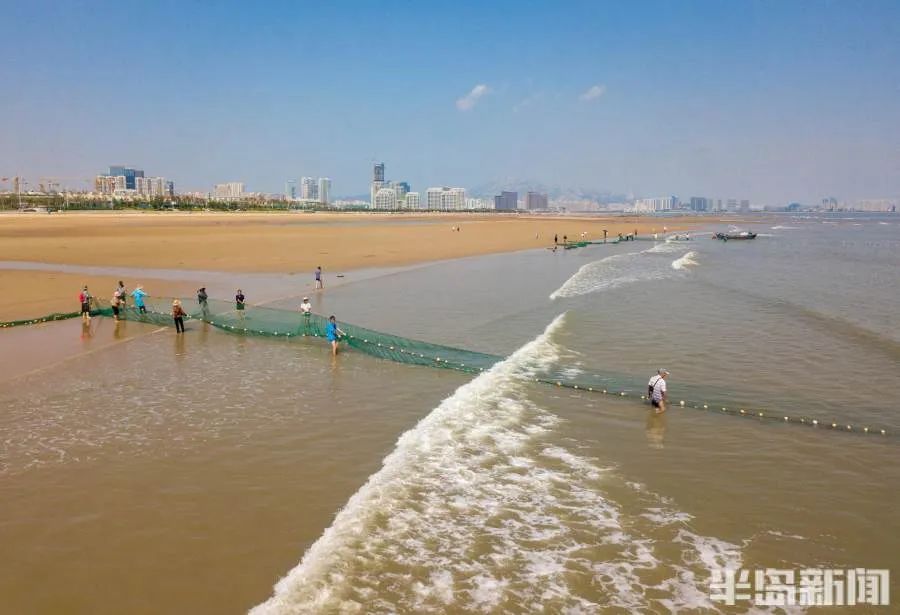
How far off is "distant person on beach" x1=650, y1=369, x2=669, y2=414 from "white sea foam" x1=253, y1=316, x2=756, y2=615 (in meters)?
3.27

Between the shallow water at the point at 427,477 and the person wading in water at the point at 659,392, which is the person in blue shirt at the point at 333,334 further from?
the person wading in water at the point at 659,392

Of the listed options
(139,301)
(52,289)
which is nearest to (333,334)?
(139,301)

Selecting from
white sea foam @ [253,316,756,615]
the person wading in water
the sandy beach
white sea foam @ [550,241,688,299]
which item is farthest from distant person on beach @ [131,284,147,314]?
the person wading in water

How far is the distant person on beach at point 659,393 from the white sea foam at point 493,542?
327cm

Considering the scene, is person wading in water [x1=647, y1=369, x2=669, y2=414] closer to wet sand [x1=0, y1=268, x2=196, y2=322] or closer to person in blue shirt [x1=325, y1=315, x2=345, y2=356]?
person in blue shirt [x1=325, y1=315, x2=345, y2=356]

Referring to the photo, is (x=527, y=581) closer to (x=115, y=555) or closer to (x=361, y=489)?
(x=361, y=489)

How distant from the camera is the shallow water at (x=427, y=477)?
24.3 feet

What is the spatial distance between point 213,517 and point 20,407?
7799 millimetres

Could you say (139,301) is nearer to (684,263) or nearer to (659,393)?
(659,393)

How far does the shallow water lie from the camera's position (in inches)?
291

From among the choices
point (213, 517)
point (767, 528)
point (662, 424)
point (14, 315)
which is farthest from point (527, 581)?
point (14, 315)

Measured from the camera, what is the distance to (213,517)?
8680 millimetres

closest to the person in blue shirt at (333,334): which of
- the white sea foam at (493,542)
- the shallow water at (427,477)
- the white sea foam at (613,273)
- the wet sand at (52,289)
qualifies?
the shallow water at (427,477)

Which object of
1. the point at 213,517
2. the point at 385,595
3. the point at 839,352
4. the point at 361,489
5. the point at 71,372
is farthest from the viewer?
the point at 839,352
